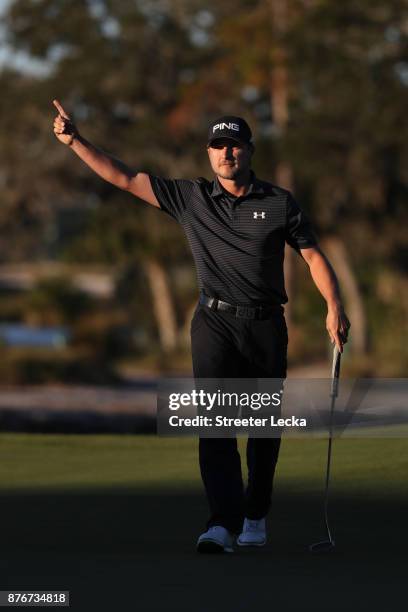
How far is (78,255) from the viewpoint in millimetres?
80688

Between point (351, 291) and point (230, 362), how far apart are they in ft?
143

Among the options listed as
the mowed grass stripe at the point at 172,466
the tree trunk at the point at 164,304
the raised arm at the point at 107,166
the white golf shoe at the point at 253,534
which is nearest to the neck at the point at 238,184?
the raised arm at the point at 107,166

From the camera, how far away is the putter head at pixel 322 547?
7.42m

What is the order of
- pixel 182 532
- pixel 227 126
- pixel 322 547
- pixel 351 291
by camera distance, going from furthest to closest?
pixel 351 291
pixel 182 532
pixel 227 126
pixel 322 547

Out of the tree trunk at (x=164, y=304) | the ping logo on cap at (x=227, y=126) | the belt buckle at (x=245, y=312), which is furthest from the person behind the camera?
the tree trunk at (x=164, y=304)

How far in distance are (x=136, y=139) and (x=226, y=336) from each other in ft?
140

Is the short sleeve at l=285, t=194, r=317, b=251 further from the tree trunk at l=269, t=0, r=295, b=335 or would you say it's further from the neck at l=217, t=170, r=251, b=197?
the tree trunk at l=269, t=0, r=295, b=335

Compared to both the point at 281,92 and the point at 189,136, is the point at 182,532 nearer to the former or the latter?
the point at 281,92

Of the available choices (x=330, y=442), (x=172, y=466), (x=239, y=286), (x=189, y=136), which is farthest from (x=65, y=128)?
(x=189, y=136)

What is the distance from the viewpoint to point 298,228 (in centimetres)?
777

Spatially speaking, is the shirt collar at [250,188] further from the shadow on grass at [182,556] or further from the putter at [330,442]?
the shadow on grass at [182,556]

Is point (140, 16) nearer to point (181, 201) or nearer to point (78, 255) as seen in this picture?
point (78, 255)

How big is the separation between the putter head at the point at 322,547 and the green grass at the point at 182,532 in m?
0.05

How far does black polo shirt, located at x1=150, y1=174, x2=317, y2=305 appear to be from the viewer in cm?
771
